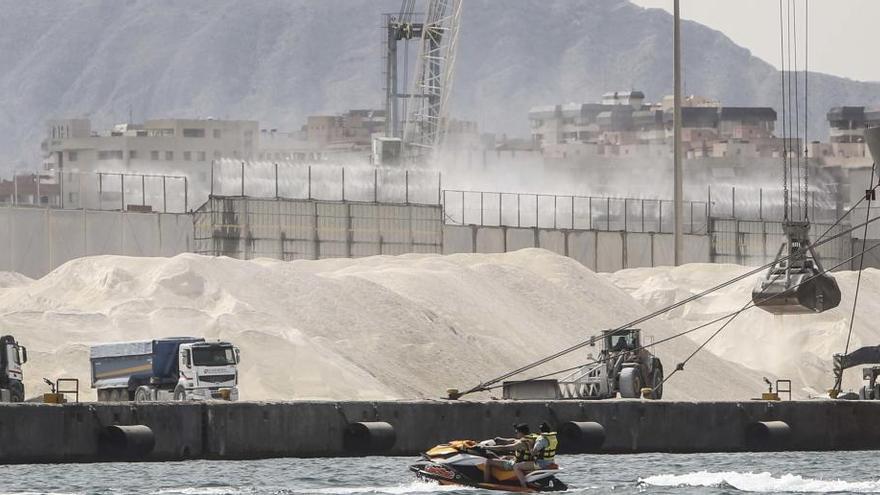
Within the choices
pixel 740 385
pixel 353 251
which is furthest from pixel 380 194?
pixel 740 385

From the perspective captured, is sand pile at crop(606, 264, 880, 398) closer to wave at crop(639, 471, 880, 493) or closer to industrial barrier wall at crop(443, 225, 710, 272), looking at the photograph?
industrial barrier wall at crop(443, 225, 710, 272)

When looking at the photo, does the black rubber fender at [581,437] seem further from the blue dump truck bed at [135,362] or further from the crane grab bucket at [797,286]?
the blue dump truck bed at [135,362]

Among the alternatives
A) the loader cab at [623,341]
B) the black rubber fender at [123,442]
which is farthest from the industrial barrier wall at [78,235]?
the black rubber fender at [123,442]

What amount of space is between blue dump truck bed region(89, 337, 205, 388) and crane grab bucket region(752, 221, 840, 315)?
20911 millimetres

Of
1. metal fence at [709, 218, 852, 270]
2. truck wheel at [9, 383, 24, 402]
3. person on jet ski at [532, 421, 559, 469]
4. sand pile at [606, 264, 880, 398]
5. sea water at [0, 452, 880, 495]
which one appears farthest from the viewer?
metal fence at [709, 218, 852, 270]

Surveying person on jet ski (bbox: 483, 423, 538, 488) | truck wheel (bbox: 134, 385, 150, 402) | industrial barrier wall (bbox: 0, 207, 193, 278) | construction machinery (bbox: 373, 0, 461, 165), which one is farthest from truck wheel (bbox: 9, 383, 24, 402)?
construction machinery (bbox: 373, 0, 461, 165)

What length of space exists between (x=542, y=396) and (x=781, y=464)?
1185 cm

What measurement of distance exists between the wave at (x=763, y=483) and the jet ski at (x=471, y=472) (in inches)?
172

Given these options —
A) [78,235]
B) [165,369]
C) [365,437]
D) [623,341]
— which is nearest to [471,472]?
[365,437]

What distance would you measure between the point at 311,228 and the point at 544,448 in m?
75.1

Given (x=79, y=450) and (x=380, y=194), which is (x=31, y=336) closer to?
(x=79, y=450)

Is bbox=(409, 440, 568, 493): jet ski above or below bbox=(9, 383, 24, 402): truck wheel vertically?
below

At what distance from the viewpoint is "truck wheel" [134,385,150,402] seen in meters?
69.6

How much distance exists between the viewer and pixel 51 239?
358 feet
